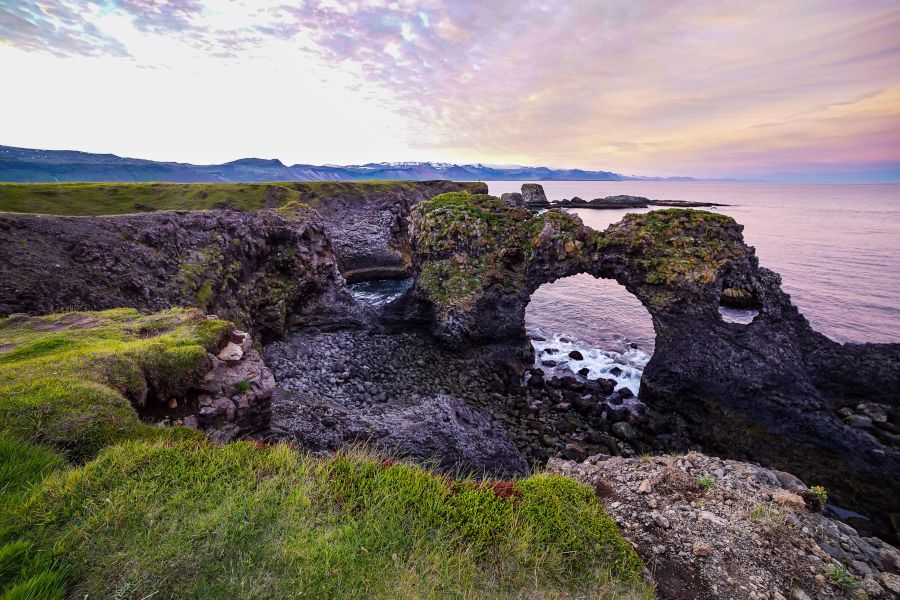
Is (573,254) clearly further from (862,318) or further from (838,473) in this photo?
(862,318)

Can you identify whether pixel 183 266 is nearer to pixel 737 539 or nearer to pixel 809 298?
pixel 737 539

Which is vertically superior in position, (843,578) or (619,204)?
(619,204)

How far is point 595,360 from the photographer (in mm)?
31016

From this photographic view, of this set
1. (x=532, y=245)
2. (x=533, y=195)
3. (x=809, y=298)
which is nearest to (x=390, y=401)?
(x=532, y=245)

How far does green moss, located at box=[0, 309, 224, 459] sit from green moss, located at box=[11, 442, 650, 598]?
1.48m

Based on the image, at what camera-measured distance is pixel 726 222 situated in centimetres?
2662

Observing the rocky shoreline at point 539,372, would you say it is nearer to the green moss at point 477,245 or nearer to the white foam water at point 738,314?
the green moss at point 477,245

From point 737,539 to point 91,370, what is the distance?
1652 centimetres

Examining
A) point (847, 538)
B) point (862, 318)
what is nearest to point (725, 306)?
point (862, 318)

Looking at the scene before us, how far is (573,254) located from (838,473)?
19397 mm

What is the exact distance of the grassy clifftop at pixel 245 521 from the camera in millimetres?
4637

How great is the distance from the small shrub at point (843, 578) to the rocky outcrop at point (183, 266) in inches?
1115

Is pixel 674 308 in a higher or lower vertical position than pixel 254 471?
lower

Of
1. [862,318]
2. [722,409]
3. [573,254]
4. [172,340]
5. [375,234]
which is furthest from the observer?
[375,234]
